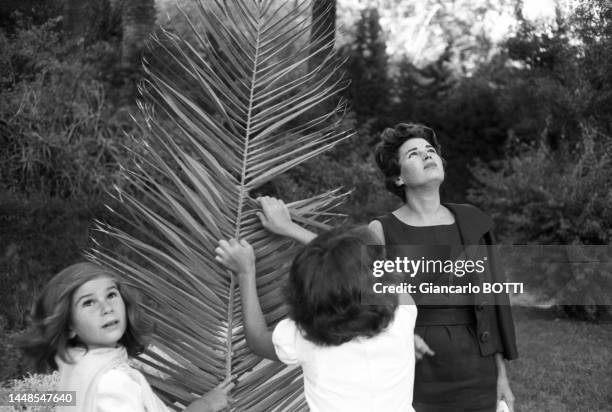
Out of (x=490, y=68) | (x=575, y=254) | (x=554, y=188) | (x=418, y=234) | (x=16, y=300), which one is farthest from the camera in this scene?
(x=490, y=68)

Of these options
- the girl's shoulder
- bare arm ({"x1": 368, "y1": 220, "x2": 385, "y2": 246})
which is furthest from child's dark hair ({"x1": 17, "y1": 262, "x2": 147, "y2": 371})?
bare arm ({"x1": 368, "y1": 220, "x2": 385, "y2": 246})

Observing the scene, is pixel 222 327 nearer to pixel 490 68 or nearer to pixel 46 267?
pixel 46 267

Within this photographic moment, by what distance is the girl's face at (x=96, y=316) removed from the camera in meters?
2.03

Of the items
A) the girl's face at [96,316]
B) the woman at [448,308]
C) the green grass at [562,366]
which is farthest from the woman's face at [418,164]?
the green grass at [562,366]

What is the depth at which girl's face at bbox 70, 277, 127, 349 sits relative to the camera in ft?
6.64

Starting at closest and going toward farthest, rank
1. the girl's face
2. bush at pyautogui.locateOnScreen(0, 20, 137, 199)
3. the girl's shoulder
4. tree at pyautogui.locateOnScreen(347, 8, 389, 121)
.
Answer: the girl's shoulder < the girl's face < bush at pyautogui.locateOnScreen(0, 20, 137, 199) < tree at pyautogui.locateOnScreen(347, 8, 389, 121)

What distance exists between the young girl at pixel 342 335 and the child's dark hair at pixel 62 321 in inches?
15.2

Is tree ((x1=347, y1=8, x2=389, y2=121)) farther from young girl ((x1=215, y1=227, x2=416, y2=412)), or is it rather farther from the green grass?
young girl ((x1=215, y1=227, x2=416, y2=412))

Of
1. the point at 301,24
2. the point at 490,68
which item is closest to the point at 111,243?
the point at 301,24

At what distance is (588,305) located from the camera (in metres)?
9.88

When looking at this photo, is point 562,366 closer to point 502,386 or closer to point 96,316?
point 502,386

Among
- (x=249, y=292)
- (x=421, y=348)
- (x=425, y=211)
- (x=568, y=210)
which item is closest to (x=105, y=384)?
(x=249, y=292)

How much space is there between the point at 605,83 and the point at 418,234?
317 inches

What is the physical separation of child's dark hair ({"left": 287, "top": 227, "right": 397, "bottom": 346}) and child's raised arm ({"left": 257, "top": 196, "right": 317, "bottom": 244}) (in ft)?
0.69
